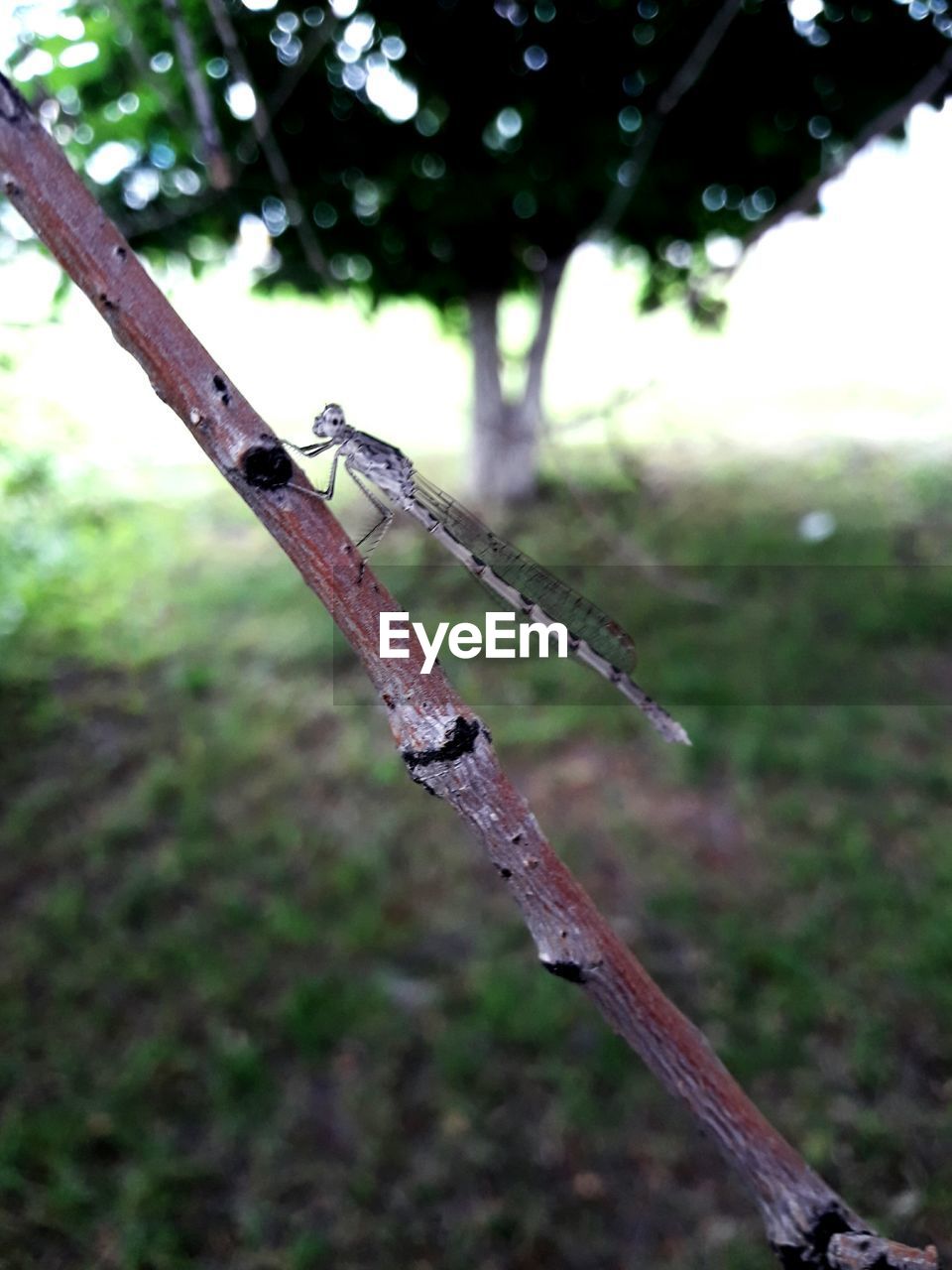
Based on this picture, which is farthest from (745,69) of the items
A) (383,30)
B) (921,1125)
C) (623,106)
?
(921,1125)

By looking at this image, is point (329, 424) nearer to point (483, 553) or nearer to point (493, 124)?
point (483, 553)

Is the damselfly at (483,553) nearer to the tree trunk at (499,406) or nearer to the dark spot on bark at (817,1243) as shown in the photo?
the dark spot on bark at (817,1243)

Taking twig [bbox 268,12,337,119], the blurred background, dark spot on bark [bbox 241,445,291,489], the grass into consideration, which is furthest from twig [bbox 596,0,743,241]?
dark spot on bark [bbox 241,445,291,489]

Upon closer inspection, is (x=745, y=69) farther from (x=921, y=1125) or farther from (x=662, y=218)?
(x=921, y=1125)

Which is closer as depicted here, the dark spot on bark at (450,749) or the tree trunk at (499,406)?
the dark spot on bark at (450,749)

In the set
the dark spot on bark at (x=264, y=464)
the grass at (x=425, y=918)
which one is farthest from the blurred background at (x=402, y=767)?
the dark spot on bark at (x=264, y=464)
